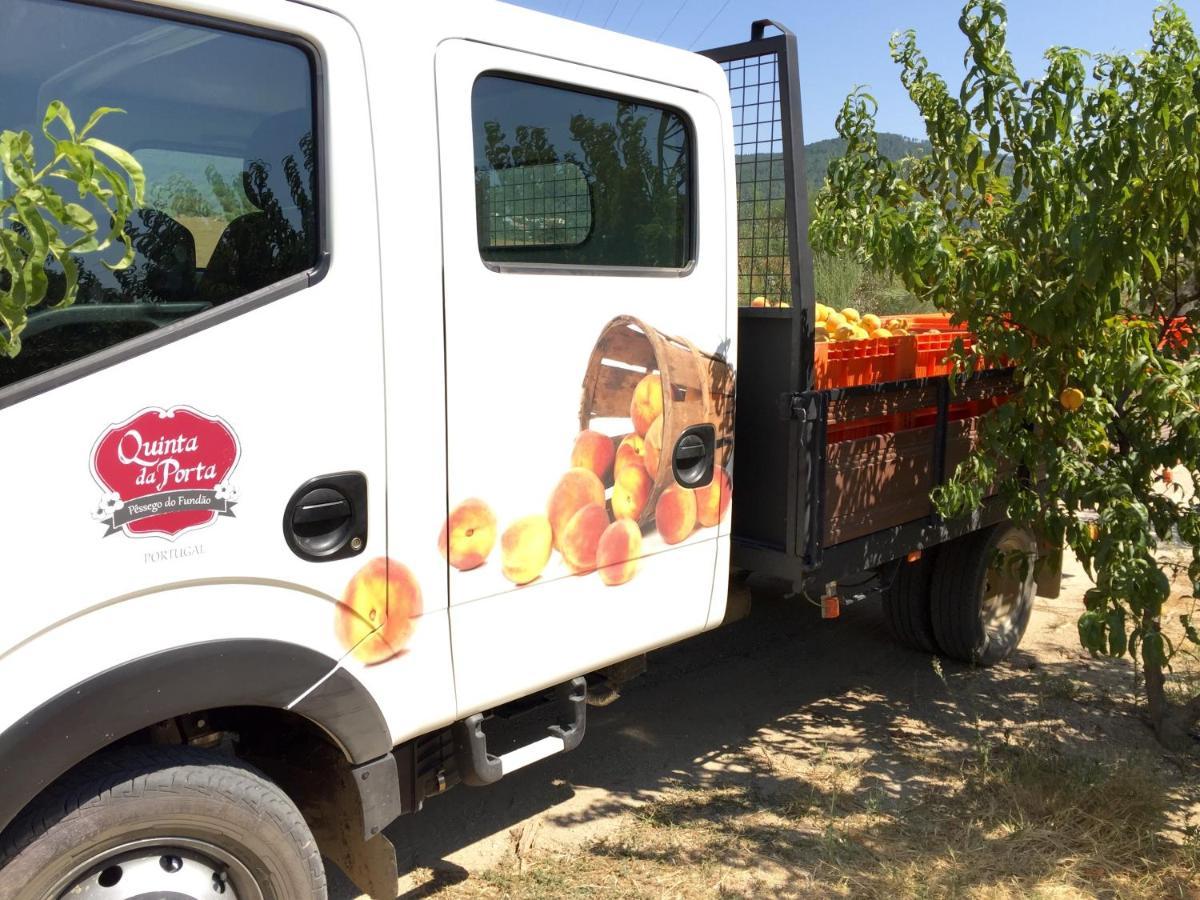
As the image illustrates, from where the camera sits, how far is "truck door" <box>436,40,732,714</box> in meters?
2.81

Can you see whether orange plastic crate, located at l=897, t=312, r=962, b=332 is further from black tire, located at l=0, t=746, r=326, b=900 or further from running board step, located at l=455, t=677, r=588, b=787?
black tire, located at l=0, t=746, r=326, b=900

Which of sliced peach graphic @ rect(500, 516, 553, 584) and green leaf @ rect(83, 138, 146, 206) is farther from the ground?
green leaf @ rect(83, 138, 146, 206)

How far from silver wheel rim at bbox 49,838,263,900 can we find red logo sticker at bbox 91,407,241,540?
2.36 ft

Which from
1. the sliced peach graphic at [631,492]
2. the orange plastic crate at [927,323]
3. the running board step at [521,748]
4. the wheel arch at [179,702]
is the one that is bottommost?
the running board step at [521,748]

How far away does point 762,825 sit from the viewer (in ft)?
13.0

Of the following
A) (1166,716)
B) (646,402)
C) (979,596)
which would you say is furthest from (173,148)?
(1166,716)

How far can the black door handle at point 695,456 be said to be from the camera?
3.36 metres

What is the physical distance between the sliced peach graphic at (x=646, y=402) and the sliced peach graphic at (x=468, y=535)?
1.84ft

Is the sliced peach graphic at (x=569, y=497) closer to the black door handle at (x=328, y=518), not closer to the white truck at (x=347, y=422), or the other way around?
the white truck at (x=347, y=422)

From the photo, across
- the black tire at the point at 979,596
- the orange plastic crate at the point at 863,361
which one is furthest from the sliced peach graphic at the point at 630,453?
the black tire at the point at 979,596

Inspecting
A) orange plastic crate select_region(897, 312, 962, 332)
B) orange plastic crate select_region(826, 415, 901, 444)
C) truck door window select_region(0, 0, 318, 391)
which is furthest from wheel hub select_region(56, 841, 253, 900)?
orange plastic crate select_region(897, 312, 962, 332)

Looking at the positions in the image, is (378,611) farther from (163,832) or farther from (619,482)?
(619,482)

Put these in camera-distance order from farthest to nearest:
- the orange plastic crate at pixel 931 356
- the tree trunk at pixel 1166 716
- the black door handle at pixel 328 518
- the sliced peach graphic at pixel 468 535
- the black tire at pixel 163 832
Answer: the orange plastic crate at pixel 931 356
the tree trunk at pixel 1166 716
the sliced peach graphic at pixel 468 535
the black door handle at pixel 328 518
the black tire at pixel 163 832

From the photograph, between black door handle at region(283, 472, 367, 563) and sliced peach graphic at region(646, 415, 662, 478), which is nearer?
black door handle at region(283, 472, 367, 563)
